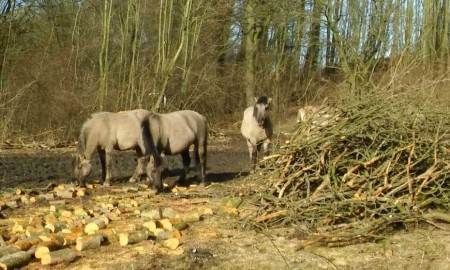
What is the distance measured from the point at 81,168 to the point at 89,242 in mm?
6378

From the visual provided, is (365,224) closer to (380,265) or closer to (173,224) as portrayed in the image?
(380,265)

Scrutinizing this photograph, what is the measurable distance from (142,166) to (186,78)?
42.0 feet

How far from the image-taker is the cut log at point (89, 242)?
20.7ft

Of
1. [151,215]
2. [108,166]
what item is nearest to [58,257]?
[151,215]

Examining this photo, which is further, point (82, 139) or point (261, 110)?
point (261, 110)

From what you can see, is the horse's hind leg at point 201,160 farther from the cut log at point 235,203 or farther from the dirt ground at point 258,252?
the dirt ground at point 258,252

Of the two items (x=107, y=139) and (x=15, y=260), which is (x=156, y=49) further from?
(x=15, y=260)

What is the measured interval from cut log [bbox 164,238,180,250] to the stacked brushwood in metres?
1.13

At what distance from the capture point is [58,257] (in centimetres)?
588

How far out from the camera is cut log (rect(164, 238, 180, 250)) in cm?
634

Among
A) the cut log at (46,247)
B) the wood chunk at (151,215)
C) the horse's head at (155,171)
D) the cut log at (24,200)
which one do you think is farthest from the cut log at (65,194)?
the cut log at (46,247)

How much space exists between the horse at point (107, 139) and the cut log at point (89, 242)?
6.09 metres

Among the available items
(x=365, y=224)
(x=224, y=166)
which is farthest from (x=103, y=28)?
(x=365, y=224)

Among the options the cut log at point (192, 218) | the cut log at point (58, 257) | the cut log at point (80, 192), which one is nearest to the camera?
the cut log at point (58, 257)
